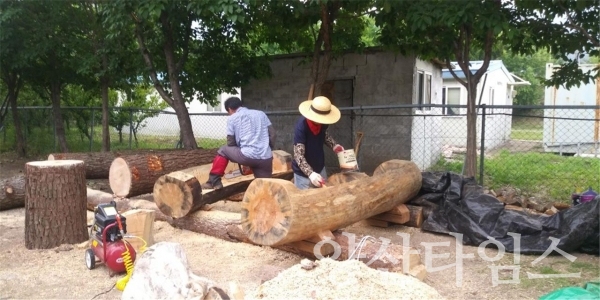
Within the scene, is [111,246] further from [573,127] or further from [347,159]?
[573,127]

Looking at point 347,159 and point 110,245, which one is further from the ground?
point 347,159

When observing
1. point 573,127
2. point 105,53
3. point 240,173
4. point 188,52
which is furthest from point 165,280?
point 573,127

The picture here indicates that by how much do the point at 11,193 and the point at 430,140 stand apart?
26.8 feet

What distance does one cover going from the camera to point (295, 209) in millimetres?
3805

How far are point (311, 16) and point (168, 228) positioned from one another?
471 centimetres

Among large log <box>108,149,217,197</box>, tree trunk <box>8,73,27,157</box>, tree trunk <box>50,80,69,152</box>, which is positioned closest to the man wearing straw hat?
large log <box>108,149,217,197</box>

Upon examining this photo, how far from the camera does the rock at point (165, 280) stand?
10.2 ft

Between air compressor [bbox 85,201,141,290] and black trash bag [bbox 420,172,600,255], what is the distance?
11.1ft

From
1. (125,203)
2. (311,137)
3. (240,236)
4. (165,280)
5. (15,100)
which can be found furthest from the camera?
(15,100)

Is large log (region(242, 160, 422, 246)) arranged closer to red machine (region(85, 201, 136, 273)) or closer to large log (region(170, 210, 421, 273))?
large log (region(170, 210, 421, 273))

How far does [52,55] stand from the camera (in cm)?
1013

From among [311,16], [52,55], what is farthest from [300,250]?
[52,55]

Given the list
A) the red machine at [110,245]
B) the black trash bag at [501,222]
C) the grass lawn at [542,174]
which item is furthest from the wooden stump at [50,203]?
the grass lawn at [542,174]

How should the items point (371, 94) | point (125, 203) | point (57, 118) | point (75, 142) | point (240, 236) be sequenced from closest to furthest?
point (240, 236) → point (125, 203) → point (371, 94) → point (57, 118) → point (75, 142)
